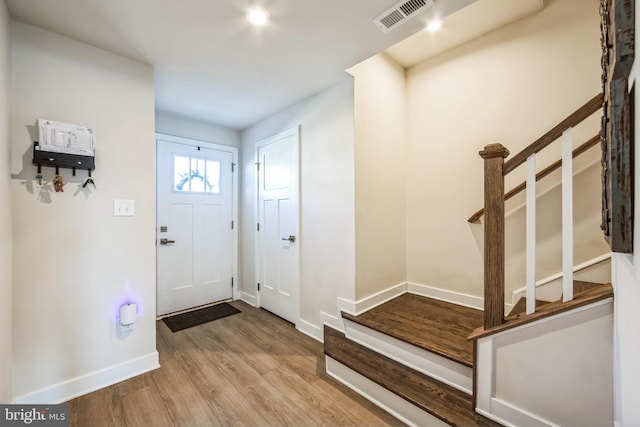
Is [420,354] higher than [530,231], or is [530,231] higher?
[530,231]

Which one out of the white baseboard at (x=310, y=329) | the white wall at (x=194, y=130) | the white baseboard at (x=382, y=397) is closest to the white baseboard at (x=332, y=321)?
the white baseboard at (x=310, y=329)

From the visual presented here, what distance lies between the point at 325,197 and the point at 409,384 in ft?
5.21

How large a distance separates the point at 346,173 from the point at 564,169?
1.41 m

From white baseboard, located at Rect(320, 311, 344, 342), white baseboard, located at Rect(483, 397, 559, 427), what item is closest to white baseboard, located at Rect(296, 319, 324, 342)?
white baseboard, located at Rect(320, 311, 344, 342)

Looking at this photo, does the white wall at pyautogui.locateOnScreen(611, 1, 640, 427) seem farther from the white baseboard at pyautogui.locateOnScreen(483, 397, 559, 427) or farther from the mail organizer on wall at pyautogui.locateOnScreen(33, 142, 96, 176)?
the mail organizer on wall at pyautogui.locateOnScreen(33, 142, 96, 176)

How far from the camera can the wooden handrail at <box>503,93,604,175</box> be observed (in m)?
1.16

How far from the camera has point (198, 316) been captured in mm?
3078

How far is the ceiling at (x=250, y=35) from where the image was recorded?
59.1 inches

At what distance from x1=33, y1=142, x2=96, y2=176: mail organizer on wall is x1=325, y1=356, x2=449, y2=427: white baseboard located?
2.27 meters

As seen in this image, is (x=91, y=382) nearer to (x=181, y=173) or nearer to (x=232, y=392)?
(x=232, y=392)

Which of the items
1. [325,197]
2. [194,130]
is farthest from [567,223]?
[194,130]

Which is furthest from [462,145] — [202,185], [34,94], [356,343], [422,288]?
[34,94]

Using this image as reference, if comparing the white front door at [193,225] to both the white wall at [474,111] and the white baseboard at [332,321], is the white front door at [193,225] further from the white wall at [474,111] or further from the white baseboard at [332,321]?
the white wall at [474,111]

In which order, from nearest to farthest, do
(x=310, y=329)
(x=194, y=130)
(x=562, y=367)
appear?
(x=562, y=367)
(x=310, y=329)
(x=194, y=130)
